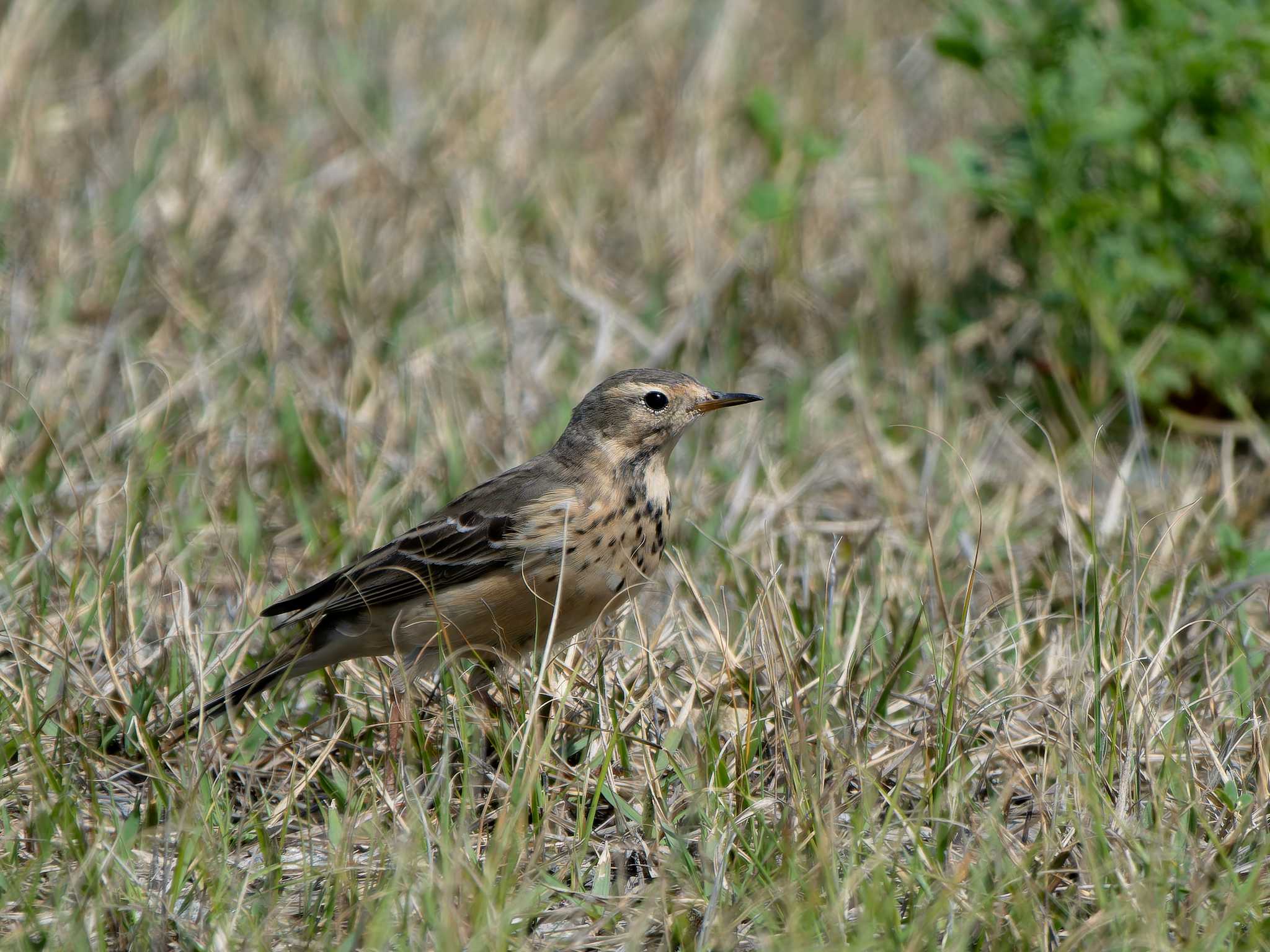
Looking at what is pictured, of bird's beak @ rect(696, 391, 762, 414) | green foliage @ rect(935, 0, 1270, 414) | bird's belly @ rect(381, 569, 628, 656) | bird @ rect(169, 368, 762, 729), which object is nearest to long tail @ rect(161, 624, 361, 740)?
bird @ rect(169, 368, 762, 729)

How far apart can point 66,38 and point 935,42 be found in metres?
5.69

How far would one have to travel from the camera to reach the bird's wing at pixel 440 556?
462cm

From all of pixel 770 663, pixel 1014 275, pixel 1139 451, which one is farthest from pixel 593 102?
pixel 770 663

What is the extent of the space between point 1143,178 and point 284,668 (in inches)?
166

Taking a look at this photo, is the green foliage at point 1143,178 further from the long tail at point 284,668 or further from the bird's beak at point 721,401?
the long tail at point 284,668

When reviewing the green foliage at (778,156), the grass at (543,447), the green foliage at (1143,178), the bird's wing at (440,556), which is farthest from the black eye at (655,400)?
the green foliage at (778,156)

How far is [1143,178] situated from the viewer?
6.66 meters

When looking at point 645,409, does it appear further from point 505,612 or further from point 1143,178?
point 1143,178

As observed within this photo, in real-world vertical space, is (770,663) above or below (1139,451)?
above

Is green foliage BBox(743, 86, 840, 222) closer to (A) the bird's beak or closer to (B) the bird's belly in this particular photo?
(A) the bird's beak

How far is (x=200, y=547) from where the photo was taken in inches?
218

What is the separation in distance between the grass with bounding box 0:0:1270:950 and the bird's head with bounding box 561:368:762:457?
48 centimetres

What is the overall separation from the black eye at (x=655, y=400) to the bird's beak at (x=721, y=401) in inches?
4.6

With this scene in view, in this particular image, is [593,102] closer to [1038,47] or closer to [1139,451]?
[1038,47]
